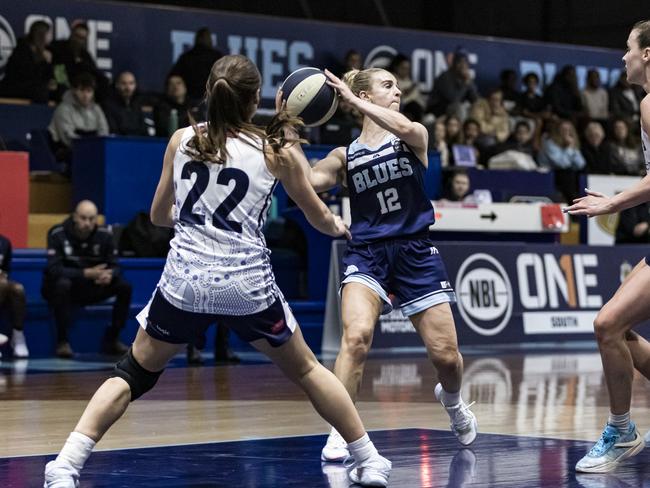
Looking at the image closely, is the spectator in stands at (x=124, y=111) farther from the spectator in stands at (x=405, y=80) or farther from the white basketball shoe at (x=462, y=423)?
the white basketball shoe at (x=462, y=423)

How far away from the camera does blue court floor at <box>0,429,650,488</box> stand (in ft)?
17.8

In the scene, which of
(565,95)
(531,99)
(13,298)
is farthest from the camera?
(565,95)

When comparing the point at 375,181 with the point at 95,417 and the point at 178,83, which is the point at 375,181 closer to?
the point at 95,417

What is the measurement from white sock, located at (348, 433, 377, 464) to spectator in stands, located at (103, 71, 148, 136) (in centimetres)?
1032

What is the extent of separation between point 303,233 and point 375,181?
7.78 m

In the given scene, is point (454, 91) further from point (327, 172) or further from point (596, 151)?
point (327, 172)

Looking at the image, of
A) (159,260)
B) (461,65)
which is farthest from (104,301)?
(461,65)

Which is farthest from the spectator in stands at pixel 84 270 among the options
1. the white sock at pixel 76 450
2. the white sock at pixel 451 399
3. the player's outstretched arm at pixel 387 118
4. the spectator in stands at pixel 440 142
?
the white sock at pixel 76 450

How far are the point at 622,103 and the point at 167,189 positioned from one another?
54.1ft

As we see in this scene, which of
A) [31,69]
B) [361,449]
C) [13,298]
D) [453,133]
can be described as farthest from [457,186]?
[361,449]

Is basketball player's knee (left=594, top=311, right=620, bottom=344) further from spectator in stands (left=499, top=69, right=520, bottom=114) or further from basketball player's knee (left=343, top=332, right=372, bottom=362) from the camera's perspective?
spectator in stands (left=499, top=69, right=520, bottom=114)

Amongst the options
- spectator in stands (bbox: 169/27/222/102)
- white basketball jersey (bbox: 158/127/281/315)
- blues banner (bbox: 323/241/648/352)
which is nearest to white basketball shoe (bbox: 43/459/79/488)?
white basketball jersey (bbox: 158/127/281/315)

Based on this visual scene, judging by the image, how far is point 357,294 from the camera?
627 centimetres

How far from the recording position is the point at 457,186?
1502 cm
